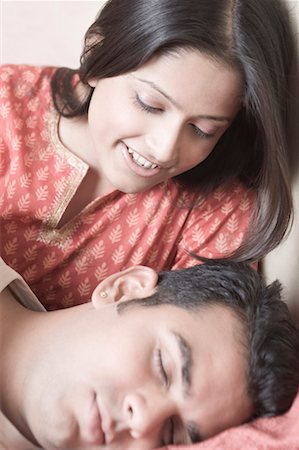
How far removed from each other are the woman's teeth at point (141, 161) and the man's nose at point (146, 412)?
45cm

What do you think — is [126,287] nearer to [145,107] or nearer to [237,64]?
[145,107]

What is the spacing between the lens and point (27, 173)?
140 centimetres

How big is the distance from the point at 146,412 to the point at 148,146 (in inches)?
18.5

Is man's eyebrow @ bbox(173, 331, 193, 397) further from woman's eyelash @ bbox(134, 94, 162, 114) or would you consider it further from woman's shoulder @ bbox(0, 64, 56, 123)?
woman's shoulder @ bbox(0, 64, 56, 123)

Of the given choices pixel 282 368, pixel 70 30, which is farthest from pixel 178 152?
pixel 70 30

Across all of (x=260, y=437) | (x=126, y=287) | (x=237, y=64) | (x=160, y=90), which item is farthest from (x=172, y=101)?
(x=260, y=437)

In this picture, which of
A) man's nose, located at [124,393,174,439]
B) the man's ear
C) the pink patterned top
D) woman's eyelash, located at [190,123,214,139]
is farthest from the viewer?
the pink patterned top

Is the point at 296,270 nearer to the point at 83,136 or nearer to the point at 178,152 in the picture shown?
the point at 178,152

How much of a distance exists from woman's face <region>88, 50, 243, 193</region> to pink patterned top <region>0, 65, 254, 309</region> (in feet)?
0.44

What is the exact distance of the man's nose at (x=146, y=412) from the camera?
0.96m

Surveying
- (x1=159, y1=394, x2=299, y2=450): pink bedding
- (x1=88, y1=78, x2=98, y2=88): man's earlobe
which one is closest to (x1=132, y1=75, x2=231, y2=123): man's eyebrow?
(x1=88, y1=78, x2=98, y2=88): man's earlobe

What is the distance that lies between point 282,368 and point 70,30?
105 cm

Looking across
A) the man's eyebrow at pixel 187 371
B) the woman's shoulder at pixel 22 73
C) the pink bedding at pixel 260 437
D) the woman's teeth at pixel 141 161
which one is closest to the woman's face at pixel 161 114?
the woman's teeth at pixel 141 161

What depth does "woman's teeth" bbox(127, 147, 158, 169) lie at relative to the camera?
1.27 meters
